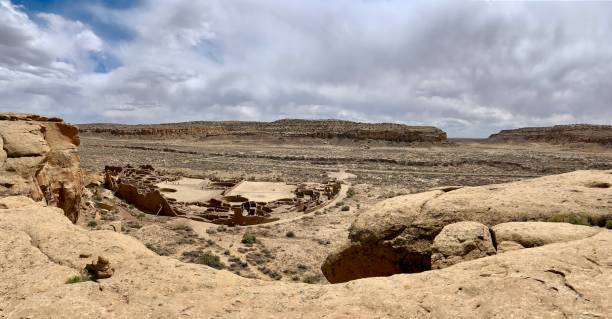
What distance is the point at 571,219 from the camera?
7.87 metres

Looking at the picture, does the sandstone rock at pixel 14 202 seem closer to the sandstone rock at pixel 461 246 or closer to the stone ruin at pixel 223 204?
the sandstone rock at pixel 461 246

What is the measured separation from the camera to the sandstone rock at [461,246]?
704cm

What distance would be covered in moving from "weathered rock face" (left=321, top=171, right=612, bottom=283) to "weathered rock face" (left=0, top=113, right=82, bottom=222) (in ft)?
33.1

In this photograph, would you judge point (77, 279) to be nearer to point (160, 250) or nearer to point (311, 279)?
point (311, 279)

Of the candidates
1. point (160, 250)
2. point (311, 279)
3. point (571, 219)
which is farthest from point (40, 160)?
point (571, 219)

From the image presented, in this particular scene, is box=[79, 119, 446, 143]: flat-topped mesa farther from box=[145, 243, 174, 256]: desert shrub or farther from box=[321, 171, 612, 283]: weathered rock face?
box=[321, 171, 612, 283]: weathered rock face

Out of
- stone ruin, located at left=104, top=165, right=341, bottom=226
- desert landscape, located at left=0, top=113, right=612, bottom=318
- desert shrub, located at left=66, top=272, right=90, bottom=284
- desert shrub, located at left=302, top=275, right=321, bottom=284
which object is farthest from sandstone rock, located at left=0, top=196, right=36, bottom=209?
stone ruin, located at left=104, top=165, right=341, bottom=226

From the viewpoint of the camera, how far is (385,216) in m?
9.52

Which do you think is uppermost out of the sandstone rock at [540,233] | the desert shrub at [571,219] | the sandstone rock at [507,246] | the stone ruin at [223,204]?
the desert shrub at [571,219]

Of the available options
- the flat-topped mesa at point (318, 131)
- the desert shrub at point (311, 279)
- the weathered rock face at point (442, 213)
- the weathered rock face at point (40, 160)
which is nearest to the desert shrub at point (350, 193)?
the desert shrub at point (311, 279)

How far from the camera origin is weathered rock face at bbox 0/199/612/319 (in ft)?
16.1

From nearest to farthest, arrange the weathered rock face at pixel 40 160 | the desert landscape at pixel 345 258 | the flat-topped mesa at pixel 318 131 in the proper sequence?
the desert landscape at pixel 345 258, the weathered rock face at pixel 40 160, the flat-topped mesa at pixel 318 131

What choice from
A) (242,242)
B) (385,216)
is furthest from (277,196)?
(385,216)

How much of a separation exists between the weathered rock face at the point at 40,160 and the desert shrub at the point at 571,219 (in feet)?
45.5
